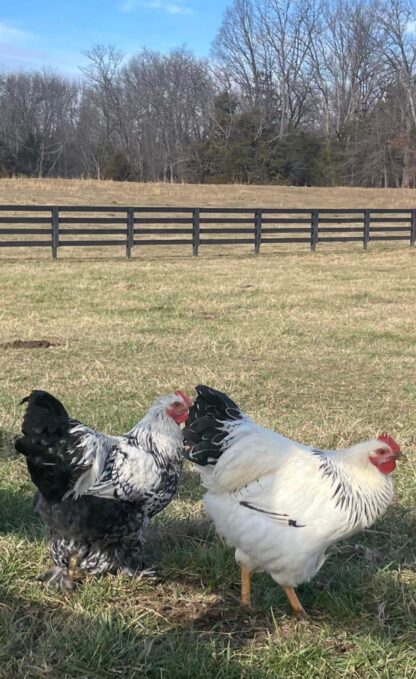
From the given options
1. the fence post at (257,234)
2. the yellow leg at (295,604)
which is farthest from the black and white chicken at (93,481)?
the fence post at (257,234)

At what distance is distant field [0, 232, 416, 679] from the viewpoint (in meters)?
2.91

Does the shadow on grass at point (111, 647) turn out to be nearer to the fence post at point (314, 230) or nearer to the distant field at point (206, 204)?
the distant field at point (206, 204)

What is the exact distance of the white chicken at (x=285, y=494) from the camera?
9.83ft

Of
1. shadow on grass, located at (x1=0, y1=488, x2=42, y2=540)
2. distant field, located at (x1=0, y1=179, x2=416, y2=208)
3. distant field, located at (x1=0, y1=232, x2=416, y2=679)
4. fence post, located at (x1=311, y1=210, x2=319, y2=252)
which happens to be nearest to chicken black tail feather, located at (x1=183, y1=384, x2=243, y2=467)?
distant field, located at (x1=0, y1=232, x2=416, y2=679)

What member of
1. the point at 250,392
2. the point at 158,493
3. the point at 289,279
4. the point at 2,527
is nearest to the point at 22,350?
the point at 250,392

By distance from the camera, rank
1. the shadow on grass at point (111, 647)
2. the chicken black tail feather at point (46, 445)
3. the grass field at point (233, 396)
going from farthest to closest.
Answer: the chicken black tail feather at point (46, 445), the grass field at point (233, 396), the shadow on grass at point (111, 647)

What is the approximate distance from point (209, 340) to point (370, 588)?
5945 millimetres

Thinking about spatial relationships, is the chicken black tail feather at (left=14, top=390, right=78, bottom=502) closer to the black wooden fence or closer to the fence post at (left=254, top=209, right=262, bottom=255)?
the black wooden fence

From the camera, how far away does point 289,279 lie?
15.7m

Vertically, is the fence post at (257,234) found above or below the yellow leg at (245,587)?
above

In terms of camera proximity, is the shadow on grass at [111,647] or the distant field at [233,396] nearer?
the shadow on grass at [111,647]

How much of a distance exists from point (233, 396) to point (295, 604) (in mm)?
3558

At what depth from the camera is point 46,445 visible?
10.4ft

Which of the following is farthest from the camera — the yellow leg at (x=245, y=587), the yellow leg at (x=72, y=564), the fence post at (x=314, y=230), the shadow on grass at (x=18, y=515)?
the fence post at (x=314, y=230)
